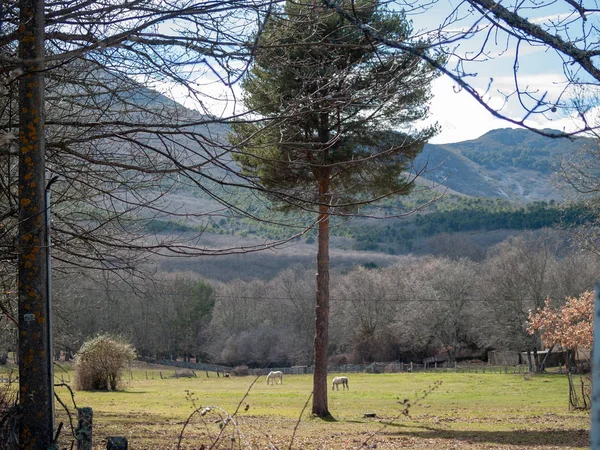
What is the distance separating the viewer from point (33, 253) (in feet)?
16.6

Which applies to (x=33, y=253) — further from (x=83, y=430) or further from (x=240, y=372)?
(x=240, y=372)

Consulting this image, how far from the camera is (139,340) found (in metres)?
69.7

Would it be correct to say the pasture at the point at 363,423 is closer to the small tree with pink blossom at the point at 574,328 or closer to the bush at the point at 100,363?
the small tree with pink blossom at the point at 574,328

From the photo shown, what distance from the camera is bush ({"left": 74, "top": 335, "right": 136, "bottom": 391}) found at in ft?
96.2

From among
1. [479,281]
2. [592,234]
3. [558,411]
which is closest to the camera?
[592,234]

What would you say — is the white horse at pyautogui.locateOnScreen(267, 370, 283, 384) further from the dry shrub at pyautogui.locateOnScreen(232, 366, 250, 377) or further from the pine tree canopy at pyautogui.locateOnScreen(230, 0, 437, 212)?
the pine tree canopy at pyautogui.locateOnScreen(230, 0, 437, 212)

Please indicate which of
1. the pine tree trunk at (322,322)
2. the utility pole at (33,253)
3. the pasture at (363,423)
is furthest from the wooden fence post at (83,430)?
the pine tree trunk at (322,322)

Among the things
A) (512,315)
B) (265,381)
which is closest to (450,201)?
(512,315)

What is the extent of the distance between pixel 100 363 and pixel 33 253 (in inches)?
1023

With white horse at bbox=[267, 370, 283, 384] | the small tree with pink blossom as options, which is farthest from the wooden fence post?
white horse at bbox=[267, 370, 283, 384]

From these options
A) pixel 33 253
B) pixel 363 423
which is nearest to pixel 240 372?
pixel 363 423

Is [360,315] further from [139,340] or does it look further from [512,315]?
[139,340]

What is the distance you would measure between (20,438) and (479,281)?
58.1 meters

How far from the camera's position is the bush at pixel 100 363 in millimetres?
29312
